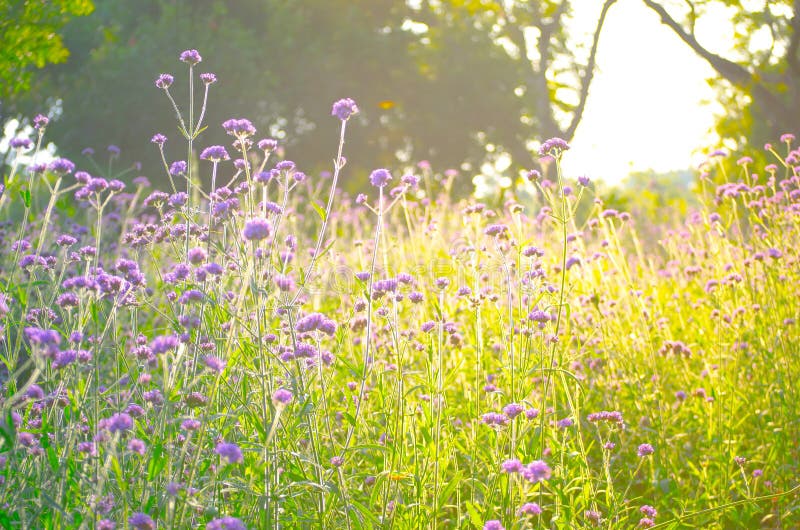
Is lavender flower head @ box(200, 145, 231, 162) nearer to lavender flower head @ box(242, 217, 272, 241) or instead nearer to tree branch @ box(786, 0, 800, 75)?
lavender flower head @ box(242, 217, 272, 241)

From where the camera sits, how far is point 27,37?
652 centimetres

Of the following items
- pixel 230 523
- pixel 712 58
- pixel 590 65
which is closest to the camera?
pixel 230 523

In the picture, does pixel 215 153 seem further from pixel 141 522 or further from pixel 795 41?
pixel 795 41

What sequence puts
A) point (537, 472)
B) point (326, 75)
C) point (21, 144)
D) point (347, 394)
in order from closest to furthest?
point (537, 472) < point (347, 394) < point (21, 144) < point (326, 75)

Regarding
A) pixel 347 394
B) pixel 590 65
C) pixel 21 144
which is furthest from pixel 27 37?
pixel 590 65

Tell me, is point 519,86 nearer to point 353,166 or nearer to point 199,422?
point 353,166

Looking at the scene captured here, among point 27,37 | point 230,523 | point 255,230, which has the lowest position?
point 230,523

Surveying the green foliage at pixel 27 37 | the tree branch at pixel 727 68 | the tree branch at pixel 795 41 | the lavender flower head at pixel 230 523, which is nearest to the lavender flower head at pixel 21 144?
the lavender flower head at pixel 230 523

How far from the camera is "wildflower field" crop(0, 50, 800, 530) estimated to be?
1.96 metres

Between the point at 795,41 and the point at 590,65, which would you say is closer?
the point at 795,41

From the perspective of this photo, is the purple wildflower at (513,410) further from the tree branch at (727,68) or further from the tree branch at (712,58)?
the tree branch at (712,58)

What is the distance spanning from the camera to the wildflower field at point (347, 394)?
1958mm

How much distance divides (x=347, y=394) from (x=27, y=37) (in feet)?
18.7

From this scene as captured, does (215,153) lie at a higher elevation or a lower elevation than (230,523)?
higher
